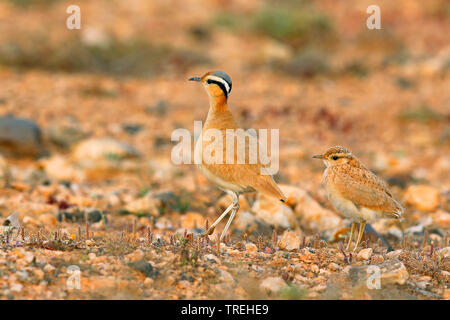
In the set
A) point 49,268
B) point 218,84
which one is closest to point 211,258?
point 49,268

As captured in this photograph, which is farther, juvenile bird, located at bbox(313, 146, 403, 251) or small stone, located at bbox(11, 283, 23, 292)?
juvenile bird, located at bbox(313, 146, 403, 251)

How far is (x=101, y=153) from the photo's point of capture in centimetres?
814

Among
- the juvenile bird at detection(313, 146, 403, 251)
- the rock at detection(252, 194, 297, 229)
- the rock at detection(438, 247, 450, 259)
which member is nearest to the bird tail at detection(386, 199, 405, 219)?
the juvenile bird at detection(313, 146, 403, 251)

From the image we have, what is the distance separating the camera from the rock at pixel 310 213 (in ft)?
20.1

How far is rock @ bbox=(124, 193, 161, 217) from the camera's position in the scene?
20.6ft

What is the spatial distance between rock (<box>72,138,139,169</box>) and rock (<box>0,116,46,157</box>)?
→ 1.83 ft

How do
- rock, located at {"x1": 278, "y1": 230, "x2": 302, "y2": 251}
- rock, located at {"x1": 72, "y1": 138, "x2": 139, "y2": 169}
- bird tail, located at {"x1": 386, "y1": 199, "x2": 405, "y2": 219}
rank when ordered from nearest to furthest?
rock, located at {"x1": 278, "y1": 230, "x2": 302, "y2": 251}, bird tail, located at {"x1": 386, "y1": 199, "x2": 405, "y2": 219}, rock, located at {"x1": 72, "y1": 138, "x2": 139, "y2": 169}

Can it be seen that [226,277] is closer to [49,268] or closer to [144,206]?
[49,268]

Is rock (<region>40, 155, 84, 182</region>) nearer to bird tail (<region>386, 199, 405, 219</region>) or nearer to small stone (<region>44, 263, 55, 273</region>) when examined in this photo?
small stone (<region>44, 263, 55, 273</region>)

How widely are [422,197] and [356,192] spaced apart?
10.2 ft

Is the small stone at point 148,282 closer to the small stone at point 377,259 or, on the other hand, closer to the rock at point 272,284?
the rock at point 272,284

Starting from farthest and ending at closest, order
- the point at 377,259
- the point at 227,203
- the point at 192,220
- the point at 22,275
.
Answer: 1. the point at 227,203
2. the point at 192,220
3. the point at 377,259
4. the point at 22,275

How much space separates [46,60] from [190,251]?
9083 millimetres

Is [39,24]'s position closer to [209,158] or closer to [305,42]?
[305,42]
